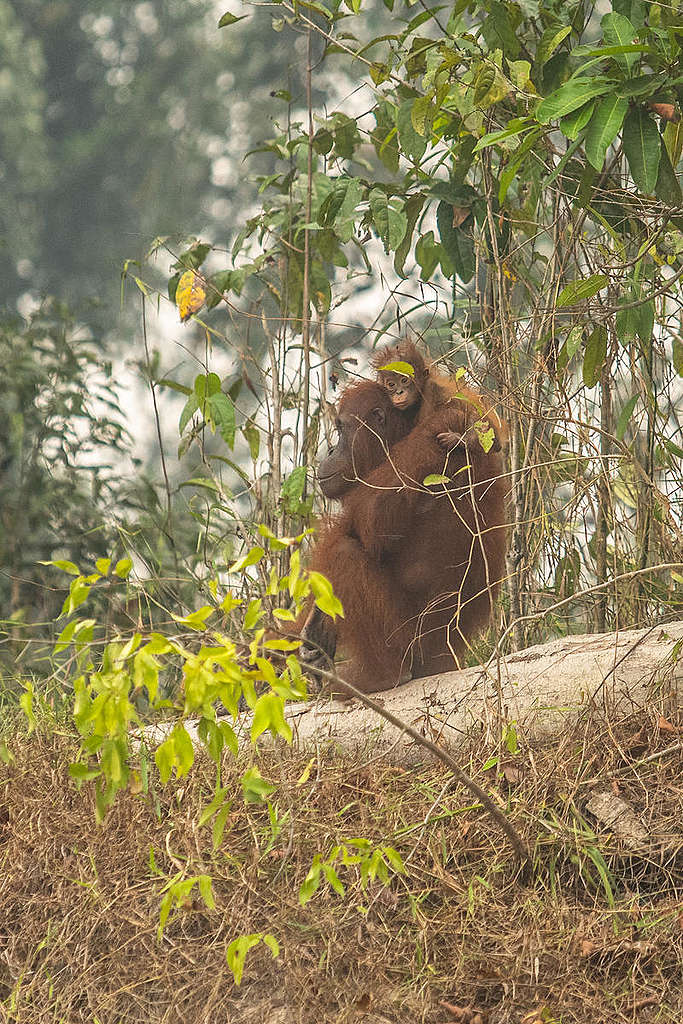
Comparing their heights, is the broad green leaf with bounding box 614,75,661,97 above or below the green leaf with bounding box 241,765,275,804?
above

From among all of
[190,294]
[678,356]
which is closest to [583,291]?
[678,356]

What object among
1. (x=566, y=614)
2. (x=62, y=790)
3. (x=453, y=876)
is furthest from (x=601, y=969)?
(x=566, y=614)

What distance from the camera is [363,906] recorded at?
2.35 meters

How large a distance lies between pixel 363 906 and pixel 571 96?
1.82 meters

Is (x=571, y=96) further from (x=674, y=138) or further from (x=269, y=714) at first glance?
(x=269, y=714)

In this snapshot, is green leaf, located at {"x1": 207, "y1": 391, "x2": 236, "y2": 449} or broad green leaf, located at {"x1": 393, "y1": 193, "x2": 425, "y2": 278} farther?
broad green leaf, located at {"x1": 393, "y1": 193, "x2": 425, "y2": 278}

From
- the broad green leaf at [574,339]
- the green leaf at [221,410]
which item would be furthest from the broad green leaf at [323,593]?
the broad green leaf at [574,339]

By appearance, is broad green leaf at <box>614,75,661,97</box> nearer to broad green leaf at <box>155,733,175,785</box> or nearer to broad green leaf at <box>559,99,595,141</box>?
broad green leaf at <box>559,99,595,141</box>

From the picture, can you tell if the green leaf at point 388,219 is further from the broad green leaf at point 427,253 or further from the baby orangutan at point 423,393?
the baby orangutan at point 423,393

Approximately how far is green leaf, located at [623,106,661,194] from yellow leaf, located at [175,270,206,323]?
1.59 metres

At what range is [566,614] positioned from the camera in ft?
12.9

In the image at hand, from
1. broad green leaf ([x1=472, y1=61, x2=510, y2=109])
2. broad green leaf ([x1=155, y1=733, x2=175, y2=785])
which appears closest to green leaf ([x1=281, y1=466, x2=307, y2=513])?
broad green leaf ([x1=472, y1=61, x2=510, y2=109])

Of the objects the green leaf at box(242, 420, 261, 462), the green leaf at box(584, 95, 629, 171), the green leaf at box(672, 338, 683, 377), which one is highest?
the green leaf at box(584, 95, 629, 171)

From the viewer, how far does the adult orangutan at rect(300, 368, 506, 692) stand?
2.96 meters
